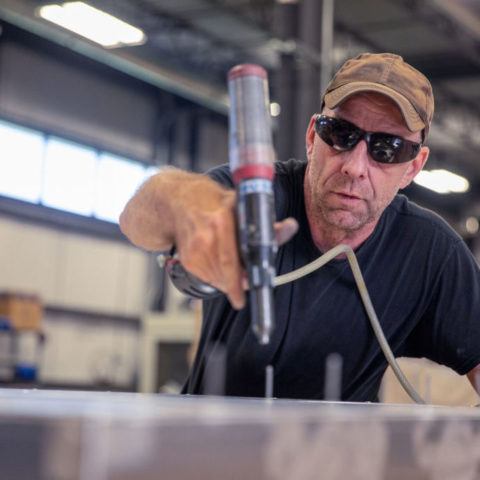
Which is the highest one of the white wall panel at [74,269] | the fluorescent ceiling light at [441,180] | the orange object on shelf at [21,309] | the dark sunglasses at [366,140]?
the fluorescent ceiling light at [441,180]

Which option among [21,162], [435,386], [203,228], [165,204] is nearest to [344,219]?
[165,204]

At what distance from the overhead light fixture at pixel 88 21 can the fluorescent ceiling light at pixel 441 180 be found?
17.9ft

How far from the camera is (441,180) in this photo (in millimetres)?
12023

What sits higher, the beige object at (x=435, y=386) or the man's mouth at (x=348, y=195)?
the man's mouth at (x=348, y=195)

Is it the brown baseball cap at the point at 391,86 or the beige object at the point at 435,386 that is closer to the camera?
the brown baseball cap at the point at 391,86

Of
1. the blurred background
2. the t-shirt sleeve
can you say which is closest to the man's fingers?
the t-shirt sleeve

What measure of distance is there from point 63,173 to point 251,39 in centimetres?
286

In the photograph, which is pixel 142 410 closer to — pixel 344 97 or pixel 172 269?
pixel 172 269

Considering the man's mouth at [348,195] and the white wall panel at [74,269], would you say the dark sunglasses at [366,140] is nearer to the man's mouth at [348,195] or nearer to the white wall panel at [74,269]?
the man's mouth at [348,195]

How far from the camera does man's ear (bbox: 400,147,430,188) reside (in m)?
1.54

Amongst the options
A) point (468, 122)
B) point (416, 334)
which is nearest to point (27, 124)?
point (468, 122)

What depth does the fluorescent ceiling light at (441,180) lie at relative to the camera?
38.5ft

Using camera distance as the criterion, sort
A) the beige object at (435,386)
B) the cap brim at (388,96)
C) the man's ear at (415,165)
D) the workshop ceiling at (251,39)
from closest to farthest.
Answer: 1. the cap brim at (388,96)
2. the man's ear at (415,165)
3. the beige object at (435,386)
4. the workshop ceiling at (251,39)

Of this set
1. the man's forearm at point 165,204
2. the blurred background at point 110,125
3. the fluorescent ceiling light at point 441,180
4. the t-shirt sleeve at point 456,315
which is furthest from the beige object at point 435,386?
the fluorescent ceiling light at point 441,180
